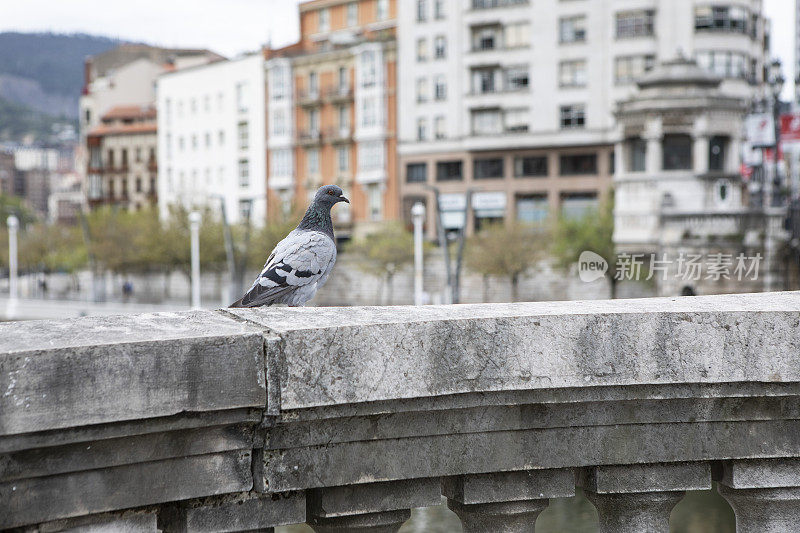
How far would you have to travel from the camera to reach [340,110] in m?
71.1

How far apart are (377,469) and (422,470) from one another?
17cm

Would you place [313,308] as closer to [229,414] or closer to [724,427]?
[229,414]

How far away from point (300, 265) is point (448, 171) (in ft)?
201

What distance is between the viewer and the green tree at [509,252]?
48906mm

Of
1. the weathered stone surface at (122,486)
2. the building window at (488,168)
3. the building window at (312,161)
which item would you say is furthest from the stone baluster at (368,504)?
the building window at (312,161)

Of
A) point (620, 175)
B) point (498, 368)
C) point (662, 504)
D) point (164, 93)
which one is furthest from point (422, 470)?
point (164, 93)

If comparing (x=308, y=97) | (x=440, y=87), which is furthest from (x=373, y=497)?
(x=308, y=97)

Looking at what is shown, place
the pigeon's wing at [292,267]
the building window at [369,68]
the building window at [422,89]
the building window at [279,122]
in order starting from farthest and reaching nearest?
the building window at [279,122] < the building window at [369,68] < the building window at [422,89] < the pigeon's wing at [292,267]

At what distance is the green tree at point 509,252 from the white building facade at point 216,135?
82.9 feet

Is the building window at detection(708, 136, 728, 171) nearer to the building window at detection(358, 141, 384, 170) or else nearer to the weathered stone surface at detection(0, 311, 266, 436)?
the building window at detection(358, 141, 384, 170)

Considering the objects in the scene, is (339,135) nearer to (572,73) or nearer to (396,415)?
(572,73)

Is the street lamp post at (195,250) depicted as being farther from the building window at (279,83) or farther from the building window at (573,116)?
the building window at (573,116)

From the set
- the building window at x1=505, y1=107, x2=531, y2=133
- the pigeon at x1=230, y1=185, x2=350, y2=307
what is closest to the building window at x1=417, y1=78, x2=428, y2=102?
the building window at x1=505, y1=107, x2=531, y2=133

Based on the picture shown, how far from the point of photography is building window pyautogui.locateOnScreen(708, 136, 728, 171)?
37781mm
